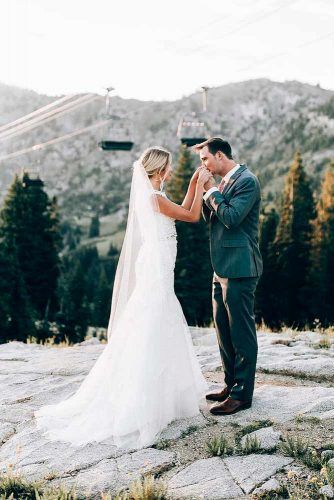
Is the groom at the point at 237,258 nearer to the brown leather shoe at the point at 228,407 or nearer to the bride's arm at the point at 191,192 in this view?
the brown leather shoe at the point at 228,407

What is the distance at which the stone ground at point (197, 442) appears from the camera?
4855mm

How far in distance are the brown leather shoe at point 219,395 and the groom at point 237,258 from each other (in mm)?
339

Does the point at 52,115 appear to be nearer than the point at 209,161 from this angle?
No

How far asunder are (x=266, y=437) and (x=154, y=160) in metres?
3.10

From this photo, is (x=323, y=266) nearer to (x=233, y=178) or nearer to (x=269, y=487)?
(x=233, y=178)

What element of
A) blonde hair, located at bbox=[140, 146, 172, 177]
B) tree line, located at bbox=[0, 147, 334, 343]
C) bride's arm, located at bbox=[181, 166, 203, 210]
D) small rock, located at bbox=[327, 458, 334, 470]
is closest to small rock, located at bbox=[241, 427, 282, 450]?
small rock, located at bbox=[327, 458, 334, 470]

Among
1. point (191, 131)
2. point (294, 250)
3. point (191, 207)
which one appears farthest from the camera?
point (294, 250)

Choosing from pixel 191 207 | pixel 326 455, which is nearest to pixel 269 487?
pixel 326 455

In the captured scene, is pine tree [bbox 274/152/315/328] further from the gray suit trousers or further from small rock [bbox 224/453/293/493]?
small rock [bbox 224/453/293/493]

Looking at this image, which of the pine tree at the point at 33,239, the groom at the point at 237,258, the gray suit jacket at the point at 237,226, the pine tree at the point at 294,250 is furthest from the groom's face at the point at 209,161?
the pine tree at the point at 33,239

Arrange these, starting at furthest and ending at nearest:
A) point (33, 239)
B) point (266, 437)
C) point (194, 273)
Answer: point (33, 239), point (194, 273), point (266, 437)

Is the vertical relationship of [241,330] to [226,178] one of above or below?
below

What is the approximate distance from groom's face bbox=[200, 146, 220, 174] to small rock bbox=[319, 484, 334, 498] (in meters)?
3.30

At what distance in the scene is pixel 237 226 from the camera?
622 cm
